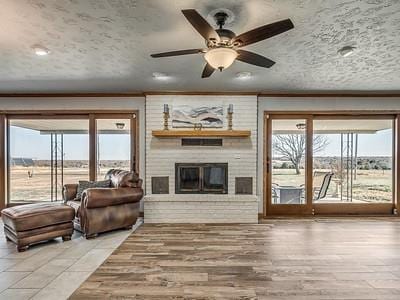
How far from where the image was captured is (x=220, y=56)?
2.48m

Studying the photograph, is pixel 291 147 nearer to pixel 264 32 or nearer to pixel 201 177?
pixel 201 177

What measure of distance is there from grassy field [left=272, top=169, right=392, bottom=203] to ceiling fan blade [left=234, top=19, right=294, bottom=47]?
142 inches

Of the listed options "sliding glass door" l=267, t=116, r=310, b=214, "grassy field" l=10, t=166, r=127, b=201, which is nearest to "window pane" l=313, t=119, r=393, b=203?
"sliding glass door" l=267, t=116, r=310, b=214

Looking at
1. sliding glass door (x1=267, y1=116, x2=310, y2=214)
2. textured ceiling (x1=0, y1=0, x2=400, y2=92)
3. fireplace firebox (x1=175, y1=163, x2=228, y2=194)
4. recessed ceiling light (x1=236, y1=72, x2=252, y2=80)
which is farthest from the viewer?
sliding glass door (x1=267, y1=116, x2=310, y2=214)

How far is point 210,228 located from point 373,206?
3.44 m

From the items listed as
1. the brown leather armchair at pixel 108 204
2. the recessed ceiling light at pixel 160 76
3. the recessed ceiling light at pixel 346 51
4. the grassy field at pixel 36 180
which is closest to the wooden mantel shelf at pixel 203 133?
the brown leather armchair at pixel 108 204

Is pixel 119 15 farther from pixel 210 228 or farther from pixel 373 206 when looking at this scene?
pixel 373 206

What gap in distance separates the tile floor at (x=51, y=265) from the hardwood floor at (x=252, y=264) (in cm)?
16

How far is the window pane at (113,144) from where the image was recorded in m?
5.56

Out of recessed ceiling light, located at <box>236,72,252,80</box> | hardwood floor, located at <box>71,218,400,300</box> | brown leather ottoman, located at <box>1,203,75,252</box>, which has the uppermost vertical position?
recessed ceiling light, located at <box>236,72,252,80</box>

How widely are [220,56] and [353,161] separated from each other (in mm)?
4527

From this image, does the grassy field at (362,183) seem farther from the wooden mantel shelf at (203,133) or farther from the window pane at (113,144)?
the window pane at (113,144)

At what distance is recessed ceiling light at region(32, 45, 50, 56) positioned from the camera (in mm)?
3102

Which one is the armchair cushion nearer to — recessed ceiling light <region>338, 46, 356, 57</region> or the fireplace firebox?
the fireplace firebox
